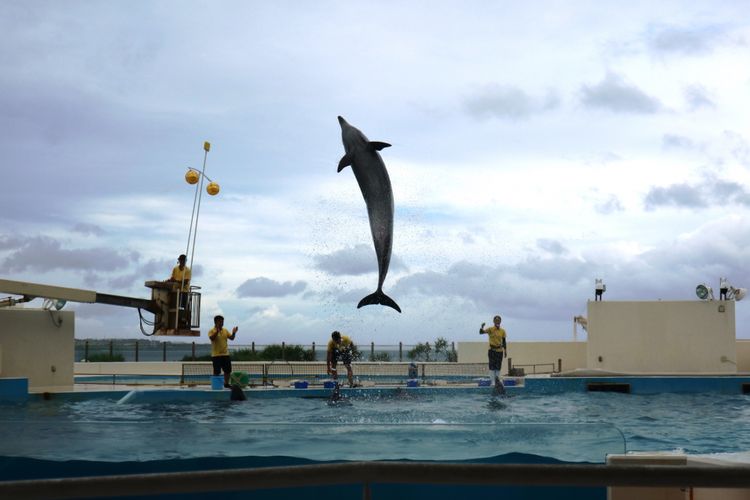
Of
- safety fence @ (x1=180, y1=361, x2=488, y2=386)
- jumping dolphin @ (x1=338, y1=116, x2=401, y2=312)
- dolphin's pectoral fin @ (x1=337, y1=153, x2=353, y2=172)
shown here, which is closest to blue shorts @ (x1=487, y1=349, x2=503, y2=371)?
safety fence @ (x1=180, y1=361, x2=488, y2=386)

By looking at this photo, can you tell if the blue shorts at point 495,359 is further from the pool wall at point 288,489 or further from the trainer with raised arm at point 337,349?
the pool wall at point 288,489

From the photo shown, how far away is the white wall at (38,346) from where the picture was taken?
49.9ft

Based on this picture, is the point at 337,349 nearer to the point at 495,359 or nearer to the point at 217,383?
the point at 217,383

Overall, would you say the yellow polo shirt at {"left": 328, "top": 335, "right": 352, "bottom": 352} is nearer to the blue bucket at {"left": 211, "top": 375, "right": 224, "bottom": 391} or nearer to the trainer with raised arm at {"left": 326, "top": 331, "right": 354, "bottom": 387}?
the trainer with raised arm at {"left": 326, "top": 331, "right": 354, "bottom": 387}

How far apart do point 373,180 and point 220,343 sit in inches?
235

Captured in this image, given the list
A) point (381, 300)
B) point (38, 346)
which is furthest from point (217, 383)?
point (381, 300)

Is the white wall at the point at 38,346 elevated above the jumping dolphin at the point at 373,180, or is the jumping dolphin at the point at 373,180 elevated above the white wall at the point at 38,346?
the jumping dolphin at the point at 373,180

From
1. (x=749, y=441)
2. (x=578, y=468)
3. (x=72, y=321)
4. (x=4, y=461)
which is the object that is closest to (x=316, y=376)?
(x=72, y=321)

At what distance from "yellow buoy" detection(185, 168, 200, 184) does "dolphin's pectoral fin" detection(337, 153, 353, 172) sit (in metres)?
7.27

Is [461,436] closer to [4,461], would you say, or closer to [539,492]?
[539,492]

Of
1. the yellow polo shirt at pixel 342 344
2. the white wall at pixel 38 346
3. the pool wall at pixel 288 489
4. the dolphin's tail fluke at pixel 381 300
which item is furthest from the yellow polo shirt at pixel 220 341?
the pool wall at pixel 288 489

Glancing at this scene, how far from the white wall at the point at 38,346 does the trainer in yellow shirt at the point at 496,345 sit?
26.0 ft

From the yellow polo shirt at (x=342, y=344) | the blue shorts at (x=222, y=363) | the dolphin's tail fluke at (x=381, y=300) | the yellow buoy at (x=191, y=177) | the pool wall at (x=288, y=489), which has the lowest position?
the pool wall at (x=288, y=489)

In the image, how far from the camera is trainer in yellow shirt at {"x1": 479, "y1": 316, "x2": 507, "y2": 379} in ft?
52.6
